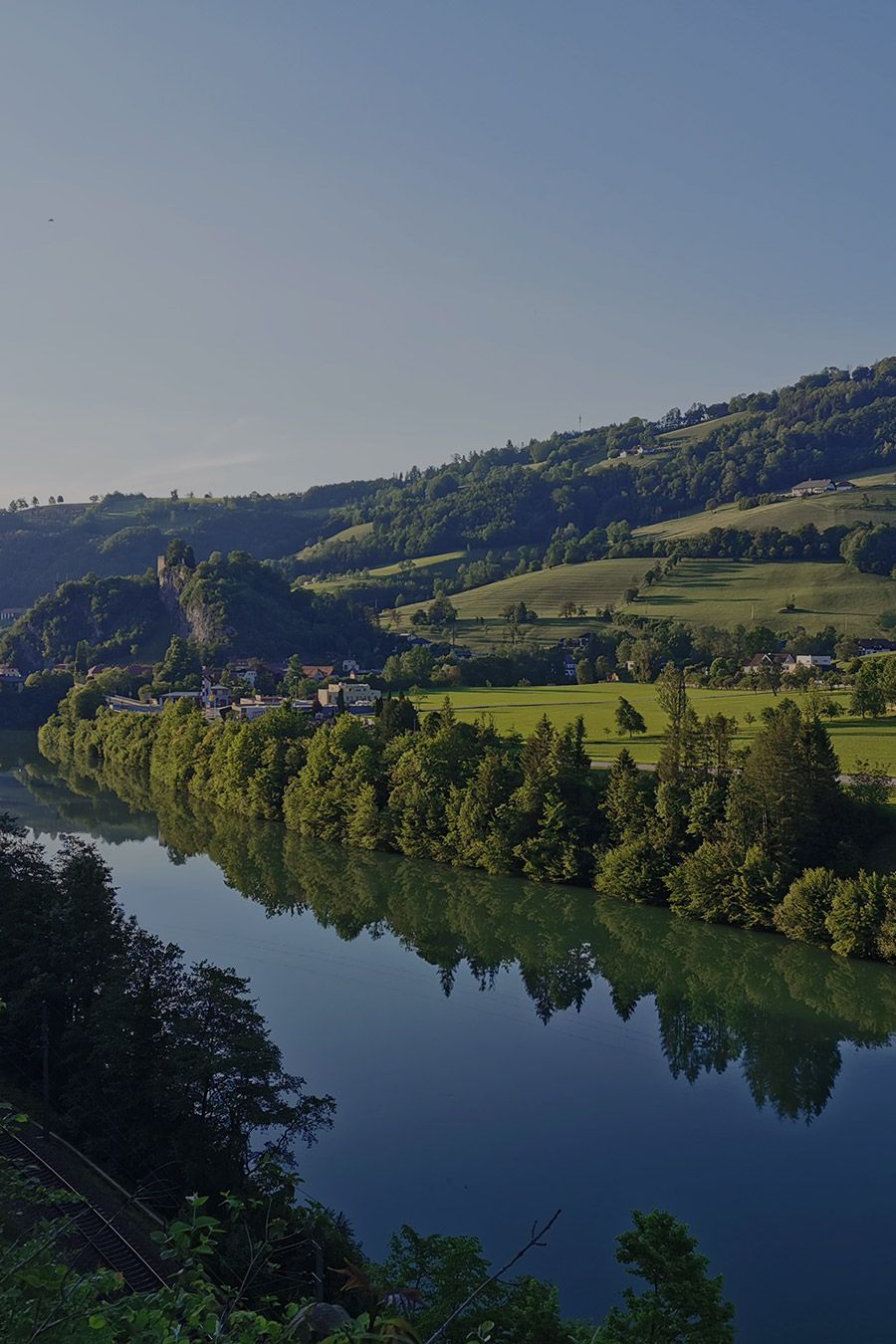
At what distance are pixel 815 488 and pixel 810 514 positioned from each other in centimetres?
3727

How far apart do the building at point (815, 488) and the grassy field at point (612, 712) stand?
85435 mm

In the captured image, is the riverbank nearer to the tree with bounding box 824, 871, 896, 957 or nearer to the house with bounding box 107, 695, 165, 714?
the tree with bounding box 824, 871, 896, 957

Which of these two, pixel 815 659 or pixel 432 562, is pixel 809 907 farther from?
pixel 432 562

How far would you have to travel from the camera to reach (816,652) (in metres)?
82.8

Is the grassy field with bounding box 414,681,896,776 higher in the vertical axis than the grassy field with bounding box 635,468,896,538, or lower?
lower

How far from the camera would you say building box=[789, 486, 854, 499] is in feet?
A: 496

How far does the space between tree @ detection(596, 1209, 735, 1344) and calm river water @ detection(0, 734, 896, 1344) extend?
4.30m

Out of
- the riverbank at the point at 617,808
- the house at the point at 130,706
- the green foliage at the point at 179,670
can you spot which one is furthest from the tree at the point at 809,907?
the green foliage at the point at 179,670

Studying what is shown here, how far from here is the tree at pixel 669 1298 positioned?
11.6 m

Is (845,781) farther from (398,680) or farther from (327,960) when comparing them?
(398,680)

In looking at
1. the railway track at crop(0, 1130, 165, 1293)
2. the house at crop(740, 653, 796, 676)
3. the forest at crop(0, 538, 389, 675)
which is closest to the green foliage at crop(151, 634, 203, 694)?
the forest at crop(0, 538, 389, 675)

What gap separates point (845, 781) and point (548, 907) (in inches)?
461

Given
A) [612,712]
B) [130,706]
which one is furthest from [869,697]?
[130,706]

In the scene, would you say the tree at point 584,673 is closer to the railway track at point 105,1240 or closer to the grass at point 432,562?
the railway track at point 105,1240
